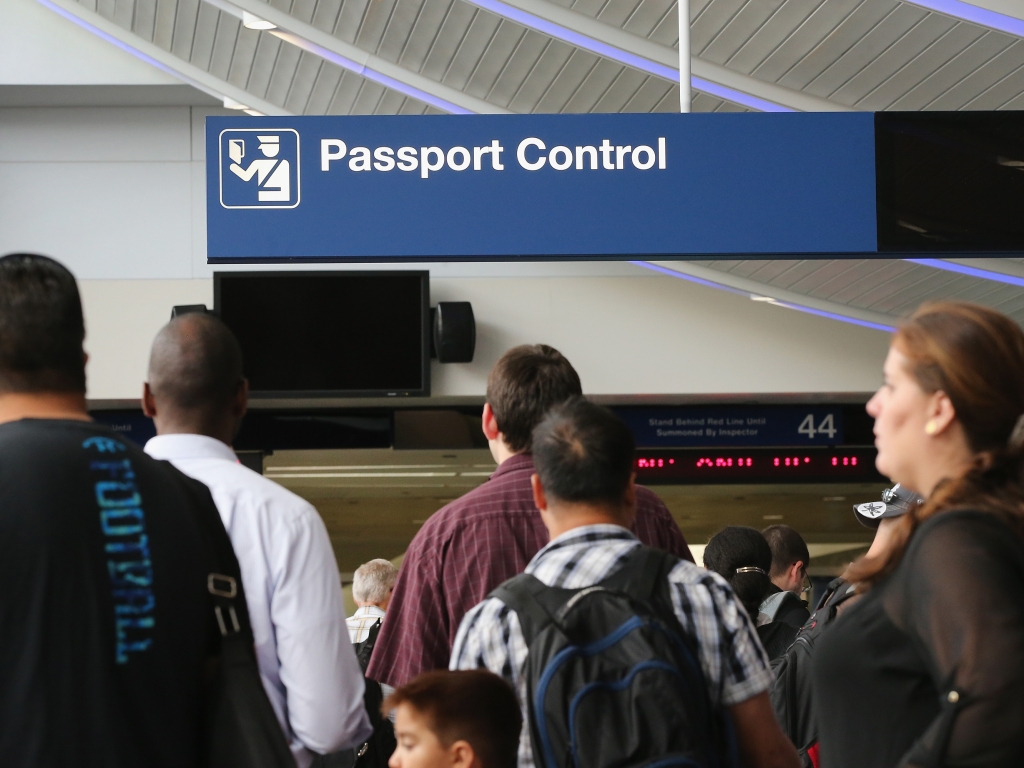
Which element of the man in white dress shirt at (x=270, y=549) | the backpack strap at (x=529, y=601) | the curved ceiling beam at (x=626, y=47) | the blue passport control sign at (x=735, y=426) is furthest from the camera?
the blue passport control sign at (x=735, y=426)

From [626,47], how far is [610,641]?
216 inches

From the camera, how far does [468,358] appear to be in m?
9.95

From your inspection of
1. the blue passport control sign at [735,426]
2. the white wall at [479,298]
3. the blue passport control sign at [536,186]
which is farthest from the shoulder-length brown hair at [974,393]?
the blue passport control sign at [735,426]

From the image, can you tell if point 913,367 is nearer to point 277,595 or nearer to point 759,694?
point 759,694

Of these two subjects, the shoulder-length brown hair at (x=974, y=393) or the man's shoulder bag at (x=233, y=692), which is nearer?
the shoulder-length brown hair at (x=974, y=393)

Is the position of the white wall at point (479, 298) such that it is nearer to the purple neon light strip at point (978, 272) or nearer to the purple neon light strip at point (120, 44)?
the purple neon light strip at point (120, 44)

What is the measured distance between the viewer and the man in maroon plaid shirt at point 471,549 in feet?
8.87

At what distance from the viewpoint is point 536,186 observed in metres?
4.67

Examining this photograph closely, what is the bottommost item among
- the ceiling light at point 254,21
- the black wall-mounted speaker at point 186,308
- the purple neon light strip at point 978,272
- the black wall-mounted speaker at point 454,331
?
the black wall-mounted speaker at point 454,331

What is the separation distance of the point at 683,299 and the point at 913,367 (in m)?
8.54

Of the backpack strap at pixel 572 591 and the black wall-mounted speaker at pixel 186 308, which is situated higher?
the black wall-mounted speaker at pixel 186 308

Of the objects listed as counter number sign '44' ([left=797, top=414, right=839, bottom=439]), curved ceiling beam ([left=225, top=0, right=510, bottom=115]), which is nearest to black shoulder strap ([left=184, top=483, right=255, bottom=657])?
curved ceiling beam ([left=225, top=0, right=510, bottom=115])

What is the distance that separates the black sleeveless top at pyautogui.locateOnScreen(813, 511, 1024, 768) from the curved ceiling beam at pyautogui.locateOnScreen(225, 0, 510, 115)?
6843 mm

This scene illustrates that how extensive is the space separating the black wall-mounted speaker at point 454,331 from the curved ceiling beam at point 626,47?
3068mm
